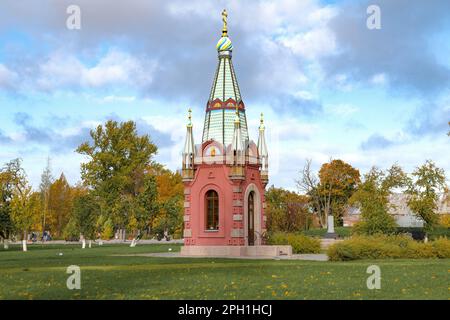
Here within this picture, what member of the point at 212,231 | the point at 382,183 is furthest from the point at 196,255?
the point at 382,183

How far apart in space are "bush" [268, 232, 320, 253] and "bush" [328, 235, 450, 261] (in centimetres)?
526

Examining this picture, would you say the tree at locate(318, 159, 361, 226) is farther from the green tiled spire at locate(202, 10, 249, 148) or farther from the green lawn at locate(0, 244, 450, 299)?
the green lawn at locate(0, 244, 450, 299)

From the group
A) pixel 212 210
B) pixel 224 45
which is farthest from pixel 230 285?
pixel 224 45

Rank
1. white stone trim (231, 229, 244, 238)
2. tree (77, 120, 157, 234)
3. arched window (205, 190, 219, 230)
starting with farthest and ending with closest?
1. tree (77, 120, 157, 234)
2. arched window (205, 190, 219, 230)
3. white stone trim (231, 229, 244, 238)

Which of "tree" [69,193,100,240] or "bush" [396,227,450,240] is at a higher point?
"tree" [69,193,100,240]

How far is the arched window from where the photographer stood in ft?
109

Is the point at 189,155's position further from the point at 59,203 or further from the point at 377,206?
the point at 59,203

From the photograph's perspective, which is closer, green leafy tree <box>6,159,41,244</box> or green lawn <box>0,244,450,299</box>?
green lawn <box>0,244,450,299</box>

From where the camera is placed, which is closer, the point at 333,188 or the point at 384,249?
the point at 384,249

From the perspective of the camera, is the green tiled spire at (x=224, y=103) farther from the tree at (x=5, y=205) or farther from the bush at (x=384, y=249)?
the tree at (x=5, y=205)

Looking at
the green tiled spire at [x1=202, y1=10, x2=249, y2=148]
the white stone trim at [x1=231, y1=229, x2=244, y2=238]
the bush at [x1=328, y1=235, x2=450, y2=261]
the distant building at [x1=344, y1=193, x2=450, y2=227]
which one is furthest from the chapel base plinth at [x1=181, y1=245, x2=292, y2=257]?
the distant building at [x1=344, y1=193, x2=450, y2=227]

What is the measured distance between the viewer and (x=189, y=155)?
3453 centimetres

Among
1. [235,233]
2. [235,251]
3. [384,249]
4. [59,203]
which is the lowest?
[235,251]

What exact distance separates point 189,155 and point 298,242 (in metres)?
8.64
